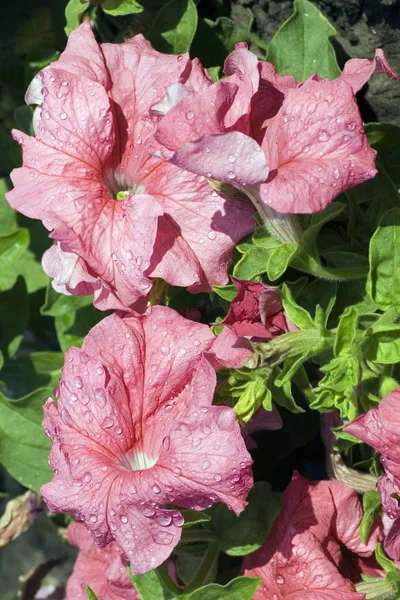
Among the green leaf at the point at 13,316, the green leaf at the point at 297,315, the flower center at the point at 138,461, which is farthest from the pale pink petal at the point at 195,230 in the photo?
the green leaf at the point at 13,316

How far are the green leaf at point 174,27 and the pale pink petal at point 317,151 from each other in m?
0.42

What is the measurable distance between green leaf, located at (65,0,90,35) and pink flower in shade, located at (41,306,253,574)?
462 mm

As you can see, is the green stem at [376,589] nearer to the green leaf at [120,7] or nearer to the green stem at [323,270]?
the green stem at [323,270]

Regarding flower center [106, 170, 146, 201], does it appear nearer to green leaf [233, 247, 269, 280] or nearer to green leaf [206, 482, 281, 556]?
green leaf [233, 247, 269, 280]

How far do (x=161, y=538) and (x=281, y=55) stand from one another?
0.67m

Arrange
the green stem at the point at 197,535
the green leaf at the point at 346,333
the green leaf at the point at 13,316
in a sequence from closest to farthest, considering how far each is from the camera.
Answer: the green leaf at the point at 346,333, the green stem at the point at 197,535, the green leaf at the point at 13,316

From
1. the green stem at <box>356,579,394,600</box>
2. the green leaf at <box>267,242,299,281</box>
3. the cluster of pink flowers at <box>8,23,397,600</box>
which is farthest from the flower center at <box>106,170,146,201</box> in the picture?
the green stem at <box>356,579,394,600</box>

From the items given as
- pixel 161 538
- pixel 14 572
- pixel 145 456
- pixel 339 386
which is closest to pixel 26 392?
pixel 145 456

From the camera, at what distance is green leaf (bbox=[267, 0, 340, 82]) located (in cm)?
110

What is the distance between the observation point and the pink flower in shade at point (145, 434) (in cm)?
88

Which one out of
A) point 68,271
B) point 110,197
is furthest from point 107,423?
point 110,197

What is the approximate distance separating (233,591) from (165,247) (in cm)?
43

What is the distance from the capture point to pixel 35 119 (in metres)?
1.03

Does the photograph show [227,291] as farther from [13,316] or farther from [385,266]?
[13,316]
